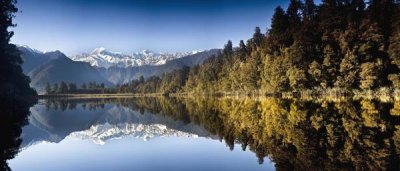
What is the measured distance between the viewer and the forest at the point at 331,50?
199ft

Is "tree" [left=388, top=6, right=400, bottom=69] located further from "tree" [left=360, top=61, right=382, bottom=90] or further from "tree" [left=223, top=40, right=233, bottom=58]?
"tree" [left=223, top=40, right=233, bottom=58]

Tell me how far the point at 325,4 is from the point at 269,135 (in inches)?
2408

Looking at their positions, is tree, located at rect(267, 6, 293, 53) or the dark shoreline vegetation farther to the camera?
tree, located at rect(267, 6, 293, 53)

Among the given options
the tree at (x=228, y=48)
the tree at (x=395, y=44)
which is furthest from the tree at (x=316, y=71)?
the tree at (x=228, y=48)

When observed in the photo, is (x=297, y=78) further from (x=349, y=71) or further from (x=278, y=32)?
(x=278, y=32)

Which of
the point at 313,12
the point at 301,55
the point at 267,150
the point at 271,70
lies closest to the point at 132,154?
the point at 267,150

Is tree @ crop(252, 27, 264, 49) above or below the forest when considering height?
above

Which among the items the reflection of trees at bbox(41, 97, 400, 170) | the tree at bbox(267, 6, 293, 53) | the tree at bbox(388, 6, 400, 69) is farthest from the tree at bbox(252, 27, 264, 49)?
the reflection of trees at bbox(41, 97, 400, 170)

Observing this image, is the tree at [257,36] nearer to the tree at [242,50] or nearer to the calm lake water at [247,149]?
the tree at [242,50]

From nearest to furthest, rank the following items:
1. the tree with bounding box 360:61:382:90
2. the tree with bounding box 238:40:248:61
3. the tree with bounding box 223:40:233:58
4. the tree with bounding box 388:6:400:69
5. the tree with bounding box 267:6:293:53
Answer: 1. the tree with bounding box 388:6:400:69
2. the tree with bounding box 360:61:382:90
3. the tree with bounding box 267:6:293:53
4. the tree with bounding box 238:40:248:61
5. the tree with bounding box 223:40:233:58

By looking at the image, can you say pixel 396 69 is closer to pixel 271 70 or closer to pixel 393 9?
pixel 393 9

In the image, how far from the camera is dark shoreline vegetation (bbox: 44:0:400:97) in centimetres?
6044

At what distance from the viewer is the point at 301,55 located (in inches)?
2894

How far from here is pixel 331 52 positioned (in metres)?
68.4
